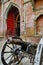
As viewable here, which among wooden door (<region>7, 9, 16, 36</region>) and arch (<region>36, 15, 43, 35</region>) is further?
wooden door (<region>7, 9, 16, 36</region>)

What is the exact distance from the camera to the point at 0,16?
1505cm

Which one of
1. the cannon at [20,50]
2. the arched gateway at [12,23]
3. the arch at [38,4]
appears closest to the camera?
the cannon at [20,50]

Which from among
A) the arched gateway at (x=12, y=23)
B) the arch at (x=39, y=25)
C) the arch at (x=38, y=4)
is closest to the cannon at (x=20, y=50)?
the arch at (x=39, y=25)

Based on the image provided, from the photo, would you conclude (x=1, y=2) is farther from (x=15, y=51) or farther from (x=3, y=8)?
(x=15, y=51)

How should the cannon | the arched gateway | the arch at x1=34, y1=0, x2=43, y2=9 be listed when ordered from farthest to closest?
the arched gateway
the arch at x1=34, y1=0, x2=43, y2=9
the cannon

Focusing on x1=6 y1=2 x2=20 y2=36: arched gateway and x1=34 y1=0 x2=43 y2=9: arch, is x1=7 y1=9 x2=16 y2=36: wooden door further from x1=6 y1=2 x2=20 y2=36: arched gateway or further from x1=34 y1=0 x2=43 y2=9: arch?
x1=34 y1=0 x2=43 y2=9: arch

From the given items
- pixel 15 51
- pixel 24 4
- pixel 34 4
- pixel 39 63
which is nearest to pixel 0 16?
pixel 24 4

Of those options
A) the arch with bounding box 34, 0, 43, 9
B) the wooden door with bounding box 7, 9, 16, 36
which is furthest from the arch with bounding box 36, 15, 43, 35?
the wooden door with bounding box 7, 9, 16, 36

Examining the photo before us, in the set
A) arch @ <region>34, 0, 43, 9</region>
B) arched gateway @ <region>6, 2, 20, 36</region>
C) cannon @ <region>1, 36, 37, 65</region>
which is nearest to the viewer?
cannon @ <region>1, 36, 37, 65</region>

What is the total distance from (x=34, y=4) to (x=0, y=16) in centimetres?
470

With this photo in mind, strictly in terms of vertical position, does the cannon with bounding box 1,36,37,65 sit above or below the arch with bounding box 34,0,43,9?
below

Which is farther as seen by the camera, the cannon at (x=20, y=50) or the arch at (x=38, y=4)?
the arch at (x=38, y=4)

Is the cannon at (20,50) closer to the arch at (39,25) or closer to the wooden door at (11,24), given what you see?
the arch at (39,25)

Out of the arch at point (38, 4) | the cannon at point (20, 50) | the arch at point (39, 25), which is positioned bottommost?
the cannon at point (20, 50)
